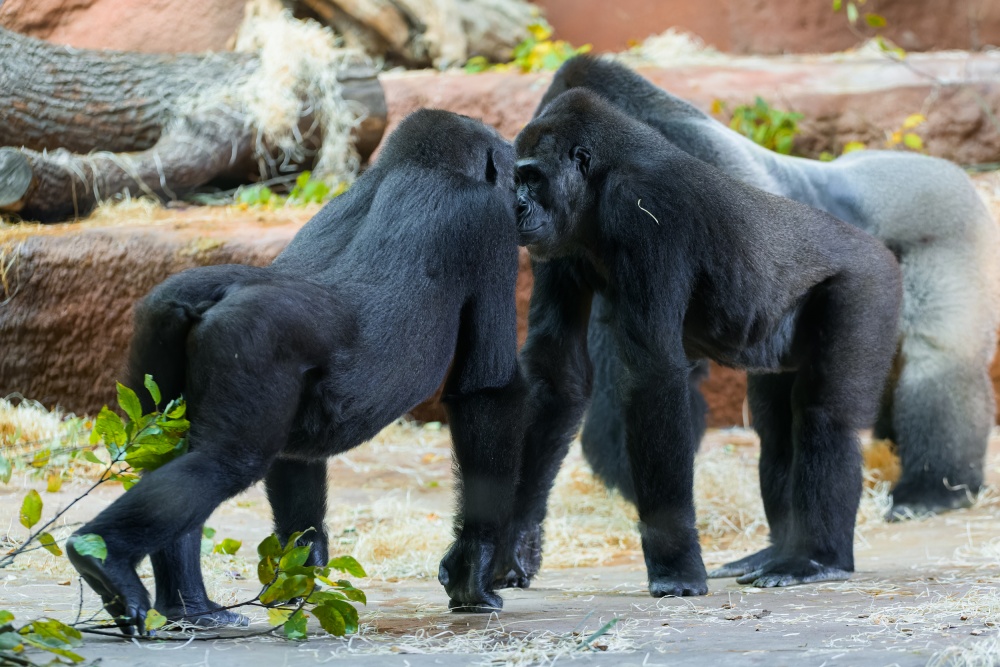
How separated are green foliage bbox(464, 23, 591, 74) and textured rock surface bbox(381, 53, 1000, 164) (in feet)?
2.19

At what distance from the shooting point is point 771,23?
10477 millimetres

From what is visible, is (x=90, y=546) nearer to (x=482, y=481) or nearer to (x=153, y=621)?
(x=153, y=621)

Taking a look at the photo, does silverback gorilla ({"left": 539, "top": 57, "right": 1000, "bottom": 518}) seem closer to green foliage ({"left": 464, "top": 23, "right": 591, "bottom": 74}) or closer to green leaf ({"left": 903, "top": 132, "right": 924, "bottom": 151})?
green leaf ({"left": 903, "top": 132, "right": 924, "bottom": 151})

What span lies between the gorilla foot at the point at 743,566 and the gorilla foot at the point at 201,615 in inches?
72.9

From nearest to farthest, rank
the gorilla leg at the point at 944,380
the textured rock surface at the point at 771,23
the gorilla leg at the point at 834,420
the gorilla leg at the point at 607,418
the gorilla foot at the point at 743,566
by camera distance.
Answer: the gorilla leg at the point at 834,420 → the gorilla foot at the point at 743,566 → the gorilla leg at the point at 607,418 → the gorilla leg at the point at 944,380 → the textured rock surface at the point at 771,23

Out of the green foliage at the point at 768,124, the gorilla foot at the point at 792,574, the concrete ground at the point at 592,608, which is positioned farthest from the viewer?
the green foliage at the point at 768,124

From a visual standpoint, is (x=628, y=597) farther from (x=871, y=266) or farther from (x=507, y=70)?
(x=507, y=70)

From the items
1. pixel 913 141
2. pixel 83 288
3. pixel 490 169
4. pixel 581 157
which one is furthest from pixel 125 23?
pixel 490 169

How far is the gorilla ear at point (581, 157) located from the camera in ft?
11.7

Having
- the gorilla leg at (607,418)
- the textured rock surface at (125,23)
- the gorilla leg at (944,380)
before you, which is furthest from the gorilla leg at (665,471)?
the textured rock surface at (125,23)

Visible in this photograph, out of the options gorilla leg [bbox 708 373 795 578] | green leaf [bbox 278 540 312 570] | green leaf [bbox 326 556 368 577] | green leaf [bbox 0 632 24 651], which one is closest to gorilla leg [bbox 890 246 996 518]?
gorilla leg [bbox 708 373 795 578]

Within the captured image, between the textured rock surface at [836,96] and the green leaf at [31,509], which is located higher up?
the textured rock surface at [836,96]

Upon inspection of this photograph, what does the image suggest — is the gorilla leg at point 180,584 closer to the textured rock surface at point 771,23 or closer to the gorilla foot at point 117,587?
the gorilla foot at point 117,587

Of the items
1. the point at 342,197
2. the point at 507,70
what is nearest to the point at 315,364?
the point at 342,197
